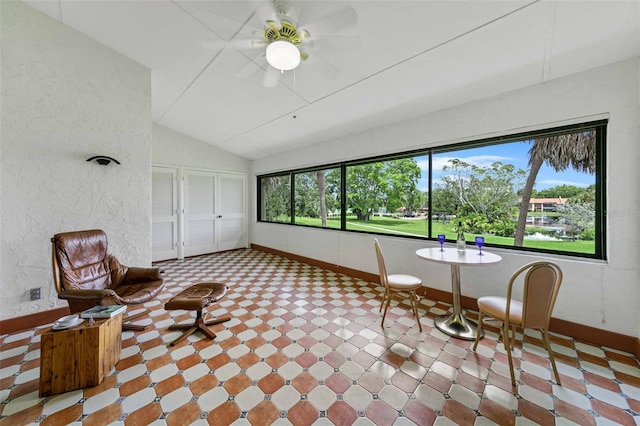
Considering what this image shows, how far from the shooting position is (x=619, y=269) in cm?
209

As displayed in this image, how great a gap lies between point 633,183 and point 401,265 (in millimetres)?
2353

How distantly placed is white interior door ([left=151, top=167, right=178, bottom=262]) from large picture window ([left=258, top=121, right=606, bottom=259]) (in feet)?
12.0

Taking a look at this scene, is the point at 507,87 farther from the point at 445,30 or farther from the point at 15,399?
the point at 15,399

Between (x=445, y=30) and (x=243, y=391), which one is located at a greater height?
(x=445, y=30)

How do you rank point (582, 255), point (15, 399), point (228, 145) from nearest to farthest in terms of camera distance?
point (15, 399)
point (582, 255)
point (228, 145)

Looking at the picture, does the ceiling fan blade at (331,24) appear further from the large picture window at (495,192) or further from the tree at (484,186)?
the tree at (484,186)

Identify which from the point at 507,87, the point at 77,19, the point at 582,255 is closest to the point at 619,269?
the point at 582,255

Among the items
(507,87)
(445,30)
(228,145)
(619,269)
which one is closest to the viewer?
(445,30)

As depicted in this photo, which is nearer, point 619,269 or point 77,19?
point 619,269

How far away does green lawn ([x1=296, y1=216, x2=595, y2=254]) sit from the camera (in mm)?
2391

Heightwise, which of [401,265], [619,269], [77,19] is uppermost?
[77,19]

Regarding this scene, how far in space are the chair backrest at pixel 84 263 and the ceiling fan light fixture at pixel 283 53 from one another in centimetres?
258

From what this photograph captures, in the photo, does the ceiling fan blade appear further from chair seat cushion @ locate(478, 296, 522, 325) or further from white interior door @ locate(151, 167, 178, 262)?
white interior door @ locate(151, 167, 178, 262)

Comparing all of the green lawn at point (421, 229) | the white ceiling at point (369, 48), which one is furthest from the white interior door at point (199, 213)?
the green lawn at point (421, 229)
